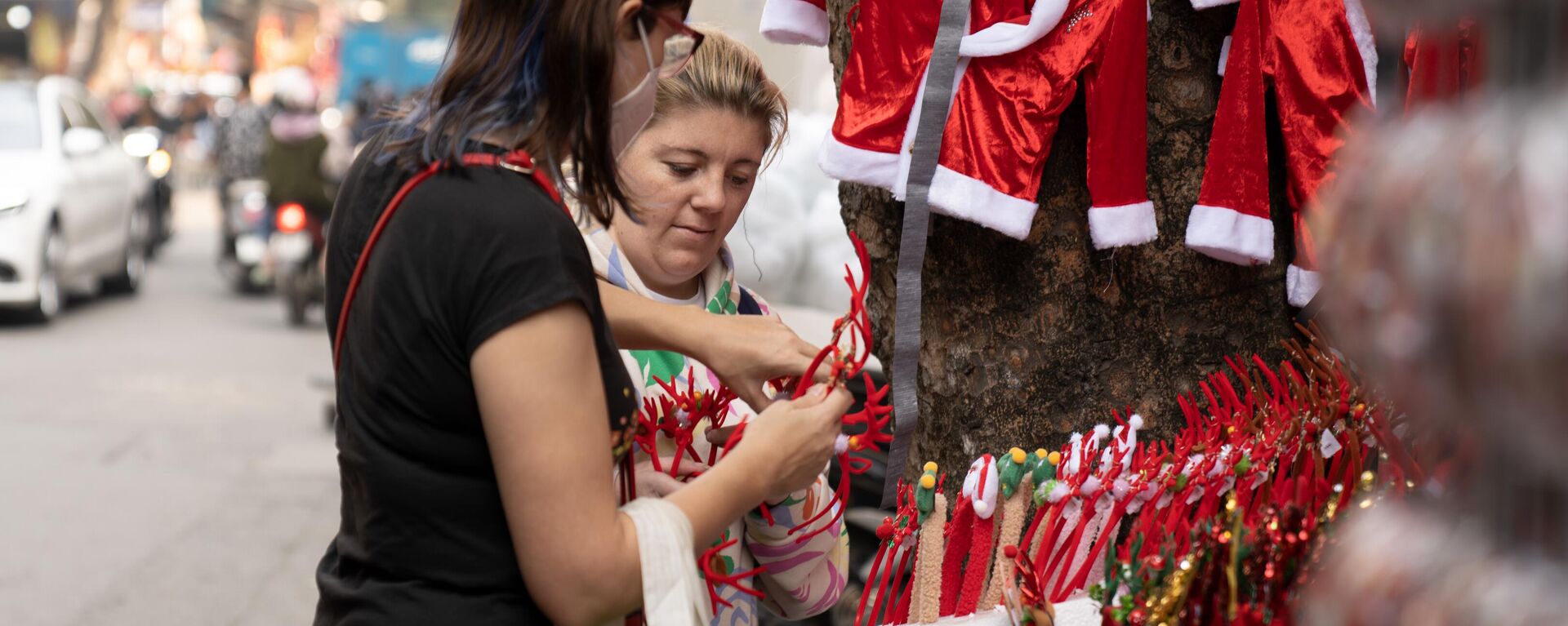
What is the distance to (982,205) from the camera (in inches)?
79.3

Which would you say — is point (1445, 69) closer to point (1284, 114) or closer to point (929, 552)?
point (929, 552)

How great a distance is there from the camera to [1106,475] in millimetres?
1822

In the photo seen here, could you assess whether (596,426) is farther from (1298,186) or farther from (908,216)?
(1298,186)

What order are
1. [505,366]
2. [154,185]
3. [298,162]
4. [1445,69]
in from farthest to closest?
[154,185] < [298,162] < [505,366] < [1445,69]

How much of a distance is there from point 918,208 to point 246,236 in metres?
10.6

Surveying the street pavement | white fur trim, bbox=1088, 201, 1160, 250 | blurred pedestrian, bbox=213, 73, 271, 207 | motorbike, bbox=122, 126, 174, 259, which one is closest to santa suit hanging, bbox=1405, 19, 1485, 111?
white fur trim, bbox=1088, 201, 1160, 250

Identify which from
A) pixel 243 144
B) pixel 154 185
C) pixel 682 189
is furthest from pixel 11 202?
pixel 682 189

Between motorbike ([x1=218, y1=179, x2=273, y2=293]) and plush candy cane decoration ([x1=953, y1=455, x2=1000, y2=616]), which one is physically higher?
plush candy cane decoration ([x1=953, y1=455, x2=1000, y2=616])

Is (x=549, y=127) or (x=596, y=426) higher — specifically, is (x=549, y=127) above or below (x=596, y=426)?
above

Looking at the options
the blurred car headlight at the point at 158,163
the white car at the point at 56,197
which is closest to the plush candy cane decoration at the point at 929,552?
the white car at the point at 56,197

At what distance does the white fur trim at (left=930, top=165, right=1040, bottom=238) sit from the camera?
2.01 m

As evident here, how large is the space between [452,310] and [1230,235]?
1228 mm

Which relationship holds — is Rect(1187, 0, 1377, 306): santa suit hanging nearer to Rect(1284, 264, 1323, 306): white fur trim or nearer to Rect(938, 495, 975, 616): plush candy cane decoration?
Rect(1284, 264, 1323, 306): white fur trim

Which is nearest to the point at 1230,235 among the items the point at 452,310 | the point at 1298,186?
the point at 1298,186
